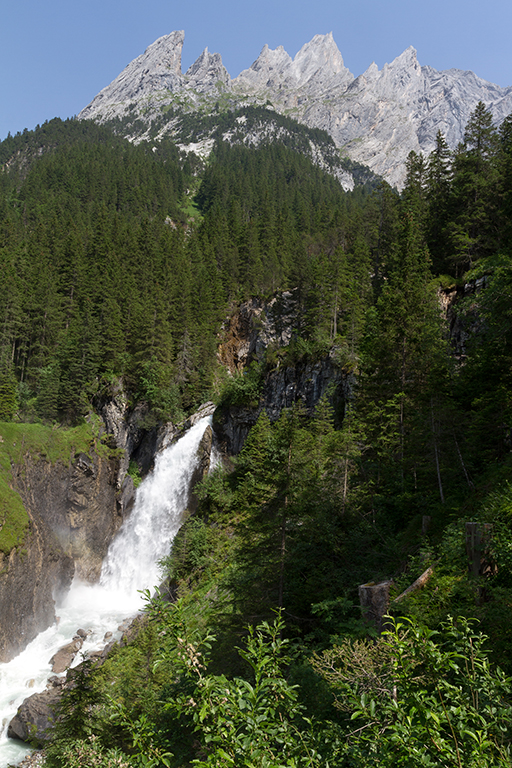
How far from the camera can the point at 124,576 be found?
1465 inches

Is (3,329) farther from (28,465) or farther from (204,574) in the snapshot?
(204,574)

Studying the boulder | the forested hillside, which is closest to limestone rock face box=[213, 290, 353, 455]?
the forested hillside

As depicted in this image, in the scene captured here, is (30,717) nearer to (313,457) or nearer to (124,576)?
(124,576)

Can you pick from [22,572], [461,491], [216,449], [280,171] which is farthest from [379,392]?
[280,171]

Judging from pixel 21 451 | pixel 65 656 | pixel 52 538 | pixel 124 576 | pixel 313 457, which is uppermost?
pixel 21 451

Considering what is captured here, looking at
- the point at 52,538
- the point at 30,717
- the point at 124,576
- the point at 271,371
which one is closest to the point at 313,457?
the point at 30,717

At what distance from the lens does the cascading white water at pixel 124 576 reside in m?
25.8

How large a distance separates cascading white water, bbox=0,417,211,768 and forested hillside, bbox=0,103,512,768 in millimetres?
4392

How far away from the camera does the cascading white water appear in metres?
25.8

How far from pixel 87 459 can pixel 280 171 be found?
349 ft

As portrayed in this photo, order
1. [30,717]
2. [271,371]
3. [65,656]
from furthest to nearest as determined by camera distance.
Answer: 1. [271,371]
2. [65,656]
3. [30,717]

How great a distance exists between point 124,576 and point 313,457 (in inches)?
1013

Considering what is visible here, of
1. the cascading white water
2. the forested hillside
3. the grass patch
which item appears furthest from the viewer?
the grass patch

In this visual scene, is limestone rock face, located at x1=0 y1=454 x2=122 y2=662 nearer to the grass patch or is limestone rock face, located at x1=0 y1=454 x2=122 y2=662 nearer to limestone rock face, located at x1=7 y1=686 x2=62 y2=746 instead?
the grass patch
